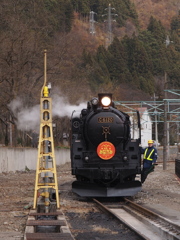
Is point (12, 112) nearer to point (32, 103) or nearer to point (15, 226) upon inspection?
point (32, 103)

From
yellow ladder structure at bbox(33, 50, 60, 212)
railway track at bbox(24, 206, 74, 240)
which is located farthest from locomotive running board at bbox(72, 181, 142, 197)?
railway track at bbox(24, 206, 74, 240)

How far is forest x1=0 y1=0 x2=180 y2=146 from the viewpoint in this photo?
4172 cm

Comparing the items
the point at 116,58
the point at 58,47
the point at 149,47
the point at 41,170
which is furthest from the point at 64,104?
the point at 149,47

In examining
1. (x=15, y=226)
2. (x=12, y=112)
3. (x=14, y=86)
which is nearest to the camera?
(x=15, y=226)

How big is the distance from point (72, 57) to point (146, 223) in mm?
63728

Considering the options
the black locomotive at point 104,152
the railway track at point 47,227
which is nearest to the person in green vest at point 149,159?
the black locomotive at point 104,152

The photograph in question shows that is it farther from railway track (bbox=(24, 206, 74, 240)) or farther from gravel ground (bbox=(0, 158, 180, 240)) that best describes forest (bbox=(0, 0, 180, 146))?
railway track (bbox=(24, 206, 74, 240))

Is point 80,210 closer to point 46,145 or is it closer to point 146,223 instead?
point 46,145

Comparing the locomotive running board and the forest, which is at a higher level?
the forest

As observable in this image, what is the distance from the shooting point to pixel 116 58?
112250 mm

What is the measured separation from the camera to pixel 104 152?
17.9 m

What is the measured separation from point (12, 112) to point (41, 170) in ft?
79.2

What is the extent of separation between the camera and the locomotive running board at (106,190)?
58.6 feet

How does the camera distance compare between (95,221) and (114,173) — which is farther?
(114,173)
